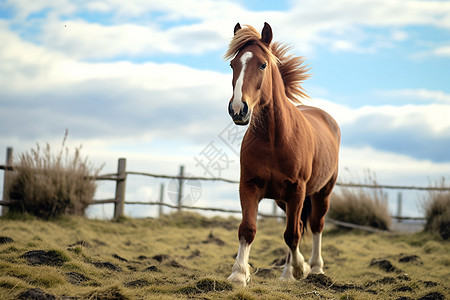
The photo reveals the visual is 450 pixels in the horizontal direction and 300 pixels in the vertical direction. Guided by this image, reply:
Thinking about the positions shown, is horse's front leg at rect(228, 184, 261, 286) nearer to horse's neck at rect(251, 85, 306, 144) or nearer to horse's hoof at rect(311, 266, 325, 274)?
horse's neck at rect(251, 85, 306, 144)

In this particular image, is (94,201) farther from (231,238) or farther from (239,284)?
(239,284)

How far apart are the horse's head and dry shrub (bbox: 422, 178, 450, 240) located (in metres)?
6.96

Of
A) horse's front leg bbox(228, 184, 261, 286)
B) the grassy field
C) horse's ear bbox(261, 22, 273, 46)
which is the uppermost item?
horse's ear bbox(261, 22, 273, 46)

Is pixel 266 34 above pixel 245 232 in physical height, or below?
above

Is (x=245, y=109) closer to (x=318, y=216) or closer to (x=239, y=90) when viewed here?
(x=239, y=90)

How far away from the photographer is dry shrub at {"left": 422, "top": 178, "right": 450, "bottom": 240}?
9147mm

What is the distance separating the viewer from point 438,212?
31.4ft

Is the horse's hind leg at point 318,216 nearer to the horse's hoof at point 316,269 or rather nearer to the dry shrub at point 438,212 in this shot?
the horse's hoof at point 316,269

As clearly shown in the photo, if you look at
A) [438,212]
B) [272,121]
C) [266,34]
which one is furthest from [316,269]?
[438,212]

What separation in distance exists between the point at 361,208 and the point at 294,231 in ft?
21.6

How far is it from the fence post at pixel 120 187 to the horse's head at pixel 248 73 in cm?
711

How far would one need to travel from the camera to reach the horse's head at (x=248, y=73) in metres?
3.42

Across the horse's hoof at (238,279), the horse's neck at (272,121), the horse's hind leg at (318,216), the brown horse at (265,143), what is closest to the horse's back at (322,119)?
the horse's hind leg at (318,216)

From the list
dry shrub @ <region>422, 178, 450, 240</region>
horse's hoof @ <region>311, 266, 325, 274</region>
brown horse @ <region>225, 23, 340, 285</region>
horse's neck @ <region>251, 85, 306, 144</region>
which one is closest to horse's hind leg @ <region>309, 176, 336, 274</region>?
horse's hoof @ <region>311, 266, 325, 274</region>
